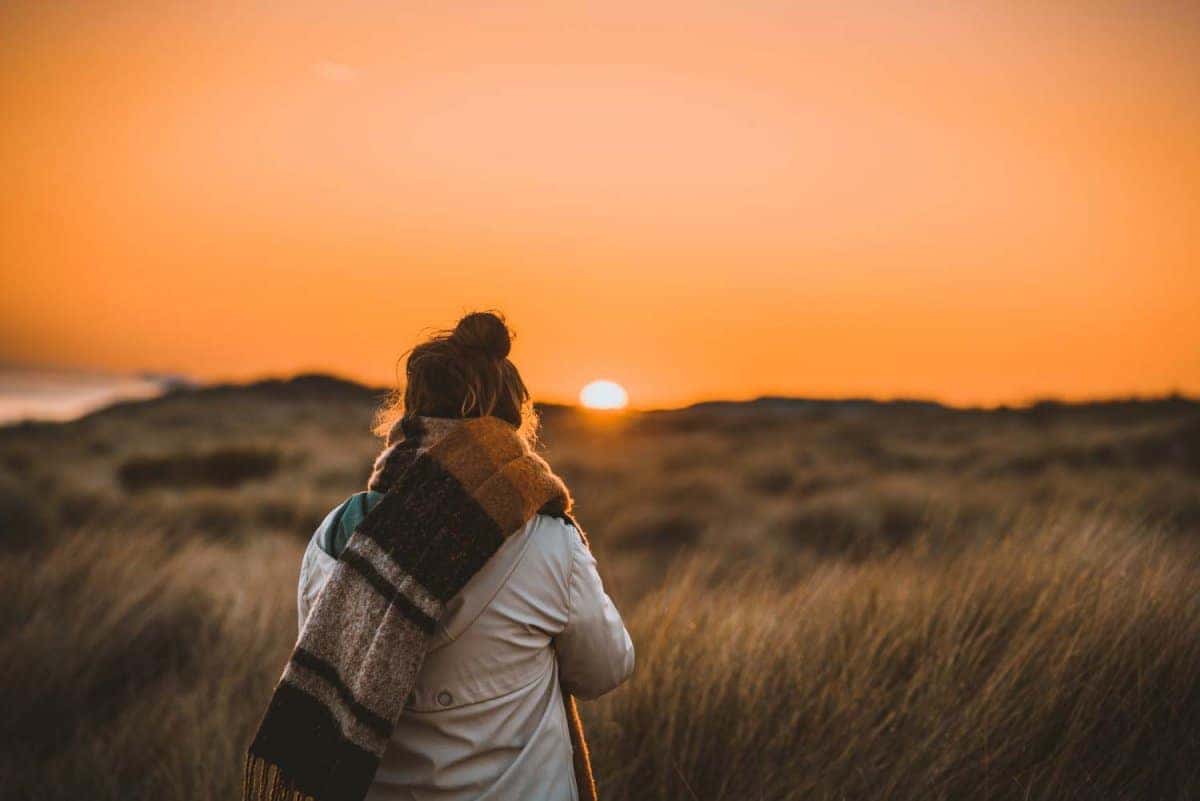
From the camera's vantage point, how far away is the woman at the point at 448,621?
180cm

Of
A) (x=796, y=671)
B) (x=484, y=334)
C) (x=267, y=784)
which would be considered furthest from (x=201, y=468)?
(x=484, y=334)

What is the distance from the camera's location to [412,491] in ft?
6.03

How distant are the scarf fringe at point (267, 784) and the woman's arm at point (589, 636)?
2.20ft

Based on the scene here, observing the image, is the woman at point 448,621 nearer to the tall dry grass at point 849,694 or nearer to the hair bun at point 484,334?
the hair bun at point 484,334

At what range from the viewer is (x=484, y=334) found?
201 cm

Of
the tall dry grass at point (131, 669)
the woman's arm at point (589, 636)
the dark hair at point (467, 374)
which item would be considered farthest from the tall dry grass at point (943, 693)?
the tall dry grass at point (131, 669)

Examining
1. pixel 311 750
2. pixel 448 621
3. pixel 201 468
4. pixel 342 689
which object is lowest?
pixel 201 468

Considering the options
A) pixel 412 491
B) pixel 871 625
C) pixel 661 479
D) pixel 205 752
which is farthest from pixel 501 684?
pixel 661 479

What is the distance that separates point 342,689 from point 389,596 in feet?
0.86

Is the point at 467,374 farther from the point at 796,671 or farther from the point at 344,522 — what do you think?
the point at 796,671

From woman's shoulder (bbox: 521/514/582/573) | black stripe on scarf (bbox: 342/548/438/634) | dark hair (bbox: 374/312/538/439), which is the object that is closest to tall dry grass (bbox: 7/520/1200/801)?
woman's shoulder (bbox: 521/514/582/573)

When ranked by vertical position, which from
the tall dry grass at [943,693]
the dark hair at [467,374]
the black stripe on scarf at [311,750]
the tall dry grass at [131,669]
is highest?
the dark hair at [467,374]

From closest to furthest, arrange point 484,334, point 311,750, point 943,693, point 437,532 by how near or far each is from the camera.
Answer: point 437,532
point 311,750
point 484,334
point 943,693

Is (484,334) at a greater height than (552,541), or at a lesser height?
greater
